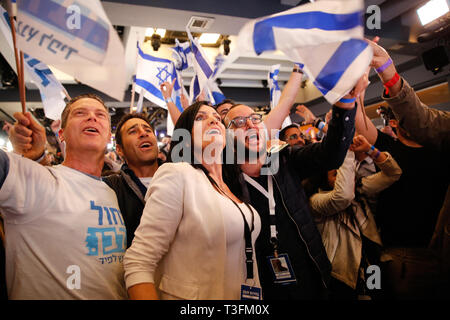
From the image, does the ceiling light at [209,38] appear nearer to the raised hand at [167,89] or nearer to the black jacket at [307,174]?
the raised hand at [167,89]

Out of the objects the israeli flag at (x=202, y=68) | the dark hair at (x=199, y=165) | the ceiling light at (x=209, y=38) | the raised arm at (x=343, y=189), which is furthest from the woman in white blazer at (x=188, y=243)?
the ceiling light at (x=209, y=38)

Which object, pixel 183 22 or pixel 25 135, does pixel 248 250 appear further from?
pixel 183 22

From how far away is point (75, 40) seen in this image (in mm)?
1096

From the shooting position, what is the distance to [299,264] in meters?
1.42

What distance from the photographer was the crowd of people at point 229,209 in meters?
1.07

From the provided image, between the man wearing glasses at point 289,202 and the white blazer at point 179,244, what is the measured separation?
0.38 metres

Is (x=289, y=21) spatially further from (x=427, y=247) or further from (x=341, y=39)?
(x=427, y=247)

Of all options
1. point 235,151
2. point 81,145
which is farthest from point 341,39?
point 81,145

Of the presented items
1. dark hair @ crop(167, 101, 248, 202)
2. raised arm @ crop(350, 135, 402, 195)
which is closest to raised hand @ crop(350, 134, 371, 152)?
raised arm @ crop(350, 135, 402, 195)

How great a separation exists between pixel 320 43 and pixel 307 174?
0.83 metres

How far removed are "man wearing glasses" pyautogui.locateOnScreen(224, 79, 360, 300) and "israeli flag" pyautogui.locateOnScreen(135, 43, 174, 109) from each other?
63.5 inches

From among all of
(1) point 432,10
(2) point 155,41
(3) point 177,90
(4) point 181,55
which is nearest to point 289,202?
(3) point 177,90

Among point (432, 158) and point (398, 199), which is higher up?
point (432, 158)
